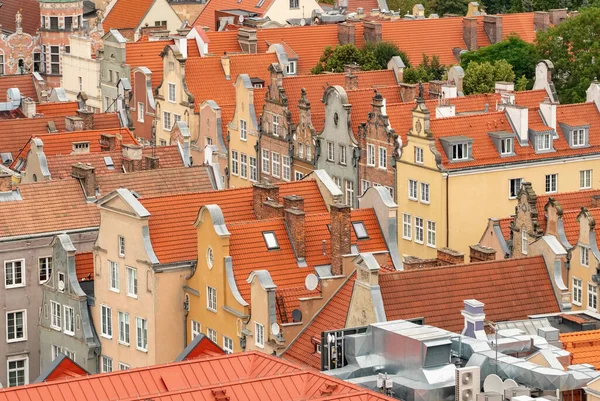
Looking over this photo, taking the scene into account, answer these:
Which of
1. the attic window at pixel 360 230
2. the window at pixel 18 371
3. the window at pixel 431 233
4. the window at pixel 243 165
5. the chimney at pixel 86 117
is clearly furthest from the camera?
the window at pixel 243 165

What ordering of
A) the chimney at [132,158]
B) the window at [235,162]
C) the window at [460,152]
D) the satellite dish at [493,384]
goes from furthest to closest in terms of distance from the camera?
the window at [235,162], the chimney at [132,158], the window at [460,152], the satellite dish at [493,384]

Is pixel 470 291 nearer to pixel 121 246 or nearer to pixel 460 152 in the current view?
pixel 121 246

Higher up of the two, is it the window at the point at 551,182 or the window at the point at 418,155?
the window at the point at 418,155

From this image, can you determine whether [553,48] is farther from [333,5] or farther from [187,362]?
[187,362]

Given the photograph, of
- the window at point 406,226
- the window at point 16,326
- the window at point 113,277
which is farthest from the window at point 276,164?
the window at point 113,277

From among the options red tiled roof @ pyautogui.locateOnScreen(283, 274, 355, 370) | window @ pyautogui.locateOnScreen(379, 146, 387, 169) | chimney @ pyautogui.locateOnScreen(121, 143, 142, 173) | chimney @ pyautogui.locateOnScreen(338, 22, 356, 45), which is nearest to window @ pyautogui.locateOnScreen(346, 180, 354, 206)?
window @ pyautogui.locateOnScreen(379, 146, 387, 169)

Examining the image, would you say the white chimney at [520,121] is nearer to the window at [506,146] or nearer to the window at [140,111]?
the window at [506,146]

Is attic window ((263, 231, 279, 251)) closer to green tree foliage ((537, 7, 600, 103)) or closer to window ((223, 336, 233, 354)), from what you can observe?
window ((223, 336, 233, 354))
